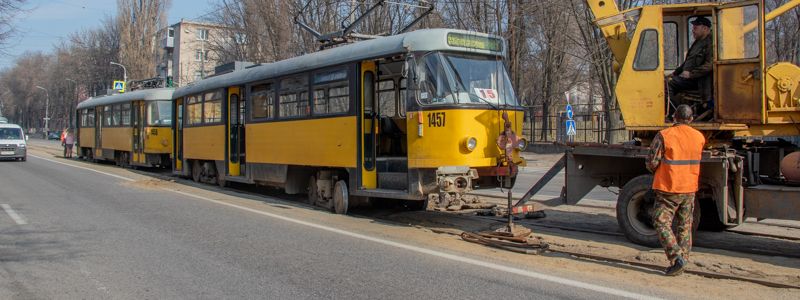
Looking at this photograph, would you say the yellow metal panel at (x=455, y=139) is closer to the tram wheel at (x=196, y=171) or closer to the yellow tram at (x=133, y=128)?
the tram wheel at (x=196, y=171)

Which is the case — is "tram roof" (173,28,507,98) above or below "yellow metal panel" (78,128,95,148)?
above

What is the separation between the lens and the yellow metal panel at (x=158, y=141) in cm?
2227

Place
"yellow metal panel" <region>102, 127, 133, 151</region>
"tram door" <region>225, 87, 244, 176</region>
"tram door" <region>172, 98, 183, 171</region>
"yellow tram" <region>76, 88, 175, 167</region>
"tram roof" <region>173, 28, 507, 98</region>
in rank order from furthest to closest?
"yellow metal panel" <region>102, 127, 133, 151</region>
"yellow tram" <region>76, 88, 175, 167</region>
"tram door" <region>172, 98, 183, 171</region>
"tram door" <region>225, 87, 244, 176</region>
"tram roof" <region>173, 28, 507, 98</region>

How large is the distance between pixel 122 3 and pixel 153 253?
174ft

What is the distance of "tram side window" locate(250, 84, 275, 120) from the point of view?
1309 centimetres

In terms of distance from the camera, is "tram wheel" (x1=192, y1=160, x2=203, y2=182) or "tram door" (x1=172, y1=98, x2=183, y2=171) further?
"tram door" (x1=172, y1=98, x2=183, y2=171)

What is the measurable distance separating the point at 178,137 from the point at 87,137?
13444 mm

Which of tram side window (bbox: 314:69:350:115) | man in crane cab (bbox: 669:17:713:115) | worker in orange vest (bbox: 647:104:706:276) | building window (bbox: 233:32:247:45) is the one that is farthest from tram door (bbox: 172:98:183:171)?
building window (bbox: 233:32:247:45)

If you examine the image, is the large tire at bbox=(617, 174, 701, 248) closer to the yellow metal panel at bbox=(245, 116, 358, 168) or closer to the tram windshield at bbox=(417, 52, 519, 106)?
the tram windshield at bbox=(417, 52, 519, 106)

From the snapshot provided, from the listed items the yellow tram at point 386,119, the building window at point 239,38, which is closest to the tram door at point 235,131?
the yellow tram at point 386,119

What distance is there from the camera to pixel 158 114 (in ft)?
74.0

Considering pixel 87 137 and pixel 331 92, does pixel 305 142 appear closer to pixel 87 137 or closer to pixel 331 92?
pixel 331 92

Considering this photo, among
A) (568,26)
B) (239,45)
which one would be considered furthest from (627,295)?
(239,45)

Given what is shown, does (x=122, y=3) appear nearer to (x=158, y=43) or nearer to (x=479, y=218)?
(x=158, y=43)
